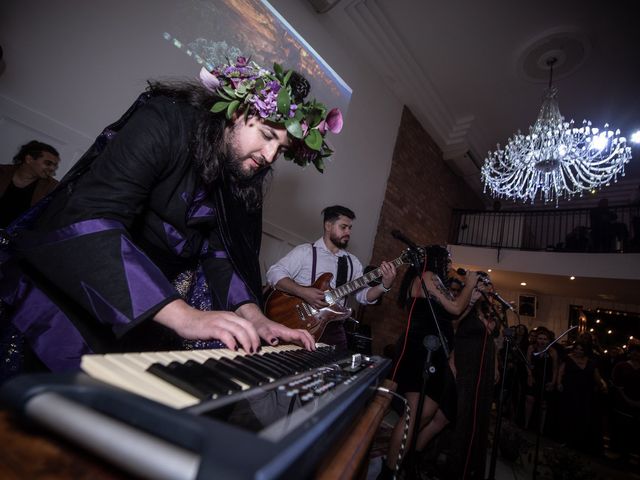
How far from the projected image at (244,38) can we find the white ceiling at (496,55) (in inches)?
34.0

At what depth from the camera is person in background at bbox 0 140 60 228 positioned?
2480 mm

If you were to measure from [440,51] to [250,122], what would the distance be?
18.3 ft

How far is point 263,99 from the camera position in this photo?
4.64ft

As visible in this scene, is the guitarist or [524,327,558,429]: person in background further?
[524,327,558,429]: person in background

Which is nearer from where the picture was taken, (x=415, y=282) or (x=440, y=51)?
(x=415, y=282)

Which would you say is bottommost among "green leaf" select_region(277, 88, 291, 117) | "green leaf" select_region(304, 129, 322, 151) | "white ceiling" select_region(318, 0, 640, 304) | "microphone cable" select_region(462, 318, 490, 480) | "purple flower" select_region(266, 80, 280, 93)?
"microphone cable" select_region(462, 318, 490, 480)

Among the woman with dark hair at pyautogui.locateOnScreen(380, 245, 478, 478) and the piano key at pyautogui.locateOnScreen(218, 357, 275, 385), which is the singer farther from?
the piano key at pyautogui.locateOnScreen(218, 357, 275, 385)

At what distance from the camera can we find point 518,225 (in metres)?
10.4

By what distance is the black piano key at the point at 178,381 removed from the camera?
425 mm

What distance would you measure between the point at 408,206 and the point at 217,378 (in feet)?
22.0

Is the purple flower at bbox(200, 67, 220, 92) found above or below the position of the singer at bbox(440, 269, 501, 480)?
above

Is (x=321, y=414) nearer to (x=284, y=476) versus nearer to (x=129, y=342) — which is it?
(x=284, y=476)

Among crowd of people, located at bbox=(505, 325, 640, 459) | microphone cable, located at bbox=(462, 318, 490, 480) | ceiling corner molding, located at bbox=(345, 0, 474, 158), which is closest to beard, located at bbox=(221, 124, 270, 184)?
microphone cable, located at bbox=(462, 318, 490, 480)

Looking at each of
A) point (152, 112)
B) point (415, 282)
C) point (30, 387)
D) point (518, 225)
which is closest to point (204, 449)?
point (30, 387)
